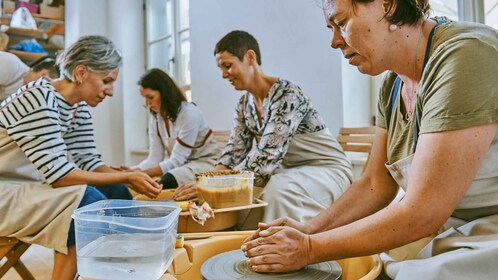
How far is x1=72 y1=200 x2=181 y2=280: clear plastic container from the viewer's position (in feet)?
2.41

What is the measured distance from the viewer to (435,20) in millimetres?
879

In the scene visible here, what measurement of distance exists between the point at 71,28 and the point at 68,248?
3694 millimetres

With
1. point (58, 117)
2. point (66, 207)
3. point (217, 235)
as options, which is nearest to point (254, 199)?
point (217, 235)

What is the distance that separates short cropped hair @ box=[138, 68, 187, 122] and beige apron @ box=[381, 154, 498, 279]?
187 centimetres

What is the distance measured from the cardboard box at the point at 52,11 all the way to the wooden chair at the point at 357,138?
3780 mm

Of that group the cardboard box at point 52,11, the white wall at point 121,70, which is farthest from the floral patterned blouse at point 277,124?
the cardboard box at point 52,11

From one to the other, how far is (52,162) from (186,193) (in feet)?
1.57

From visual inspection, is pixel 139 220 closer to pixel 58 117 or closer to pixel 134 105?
pixel 58 117

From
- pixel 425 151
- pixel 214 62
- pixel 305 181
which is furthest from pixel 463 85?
pixel 214 62

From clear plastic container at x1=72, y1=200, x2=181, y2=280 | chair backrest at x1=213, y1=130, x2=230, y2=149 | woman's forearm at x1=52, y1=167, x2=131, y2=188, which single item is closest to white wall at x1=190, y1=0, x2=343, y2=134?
chair backrest at x1=213, y1=130, x2=230, y2=149

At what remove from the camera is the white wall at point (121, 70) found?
4227 mm

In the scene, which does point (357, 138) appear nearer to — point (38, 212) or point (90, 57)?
point (90, 57)

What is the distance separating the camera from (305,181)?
1.69 m

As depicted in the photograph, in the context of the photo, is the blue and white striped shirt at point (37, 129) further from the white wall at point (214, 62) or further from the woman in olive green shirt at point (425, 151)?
the white wall at point (214, 62)
